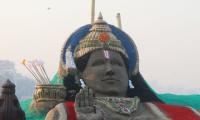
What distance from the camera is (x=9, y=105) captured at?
17.7 ft

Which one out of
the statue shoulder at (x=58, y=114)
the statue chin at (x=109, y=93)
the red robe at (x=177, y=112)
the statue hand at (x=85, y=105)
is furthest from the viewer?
the statue chin at (x=109, y=93)

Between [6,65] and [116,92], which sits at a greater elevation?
[6,65]

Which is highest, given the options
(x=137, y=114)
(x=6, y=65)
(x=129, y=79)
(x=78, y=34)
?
(x=6, y=65)

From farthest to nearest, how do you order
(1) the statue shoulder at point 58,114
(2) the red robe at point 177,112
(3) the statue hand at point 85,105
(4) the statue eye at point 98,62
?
(4) the statue eye at point 98,62 < (2) the red robe at point 177,112 < (1) the statue shoulder at point 58,114 < (3) the statue hand at point 85,105

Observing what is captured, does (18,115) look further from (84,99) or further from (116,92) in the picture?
(116,92)

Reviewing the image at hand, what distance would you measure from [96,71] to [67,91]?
720mm

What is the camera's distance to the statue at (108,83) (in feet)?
18.0

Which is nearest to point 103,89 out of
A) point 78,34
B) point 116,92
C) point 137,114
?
point 116,92

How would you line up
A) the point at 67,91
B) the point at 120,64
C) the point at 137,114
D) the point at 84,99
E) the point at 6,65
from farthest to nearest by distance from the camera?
the point at 6,65 → the point at 67,91 → the point at 120,64 → the point at 137,114 → the point at 84,99

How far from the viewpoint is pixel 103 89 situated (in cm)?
615

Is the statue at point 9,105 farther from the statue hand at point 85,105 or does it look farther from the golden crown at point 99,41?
the golden crown at point 99,41

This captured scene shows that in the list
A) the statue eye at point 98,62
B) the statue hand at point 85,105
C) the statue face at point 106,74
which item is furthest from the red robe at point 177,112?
the statue eye at point 98,62

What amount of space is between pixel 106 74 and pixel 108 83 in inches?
4.4

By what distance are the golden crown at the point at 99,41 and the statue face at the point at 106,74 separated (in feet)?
0.27
